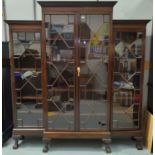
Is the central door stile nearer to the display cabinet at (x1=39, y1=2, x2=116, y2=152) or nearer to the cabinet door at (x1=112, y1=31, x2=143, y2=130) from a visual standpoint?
the display cabinet at (x1=39, y1=2, x2=116, y2=152)

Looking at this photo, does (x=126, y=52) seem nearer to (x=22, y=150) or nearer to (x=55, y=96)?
(x=55, y=96)

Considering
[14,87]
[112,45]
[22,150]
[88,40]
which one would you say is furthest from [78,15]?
[22,150]

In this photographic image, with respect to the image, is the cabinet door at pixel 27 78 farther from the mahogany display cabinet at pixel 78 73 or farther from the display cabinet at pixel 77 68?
the display cabinet at pixel 77 68

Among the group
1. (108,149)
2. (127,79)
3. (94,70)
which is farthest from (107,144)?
(94,70)

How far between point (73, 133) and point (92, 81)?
81 cm

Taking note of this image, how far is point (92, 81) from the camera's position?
10.2 feet

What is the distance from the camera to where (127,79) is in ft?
10.6

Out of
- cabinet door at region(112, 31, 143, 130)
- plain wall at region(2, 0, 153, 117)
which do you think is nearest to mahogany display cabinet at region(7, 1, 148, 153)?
cabinet door at region(112, 31, 143, 130)

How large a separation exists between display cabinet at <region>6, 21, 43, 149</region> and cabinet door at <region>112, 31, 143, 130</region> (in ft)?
3.80

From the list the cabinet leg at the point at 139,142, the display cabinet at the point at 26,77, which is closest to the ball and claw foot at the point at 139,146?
the cabinet leg at the point at 139,142

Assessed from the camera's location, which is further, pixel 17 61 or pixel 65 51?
pixel 17 61

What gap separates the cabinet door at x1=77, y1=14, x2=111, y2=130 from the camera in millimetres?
2969

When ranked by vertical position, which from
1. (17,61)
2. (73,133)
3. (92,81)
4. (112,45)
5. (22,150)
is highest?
(112,45)

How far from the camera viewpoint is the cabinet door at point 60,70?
2.97 metres
